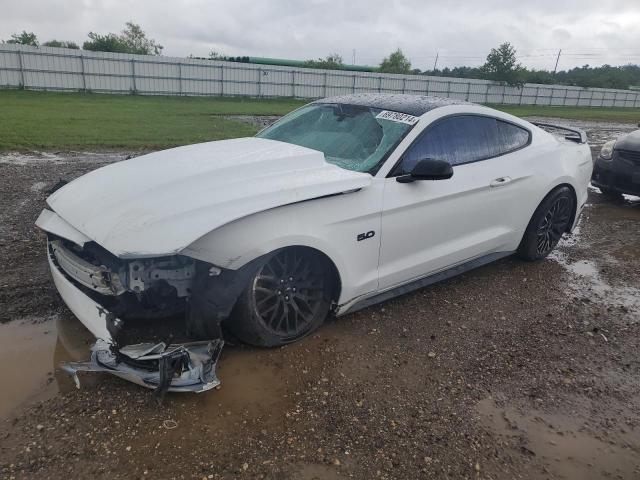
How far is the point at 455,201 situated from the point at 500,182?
0.61 metres

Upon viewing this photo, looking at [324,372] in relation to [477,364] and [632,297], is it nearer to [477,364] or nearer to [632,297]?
[477,364]

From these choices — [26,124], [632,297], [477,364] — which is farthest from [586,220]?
[26,124]

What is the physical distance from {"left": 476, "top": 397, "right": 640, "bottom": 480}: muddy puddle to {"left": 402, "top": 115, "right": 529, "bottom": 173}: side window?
68.6 inches

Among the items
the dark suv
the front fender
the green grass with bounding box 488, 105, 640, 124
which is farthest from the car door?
the green grass with bounding box 488, 105, 640, 124

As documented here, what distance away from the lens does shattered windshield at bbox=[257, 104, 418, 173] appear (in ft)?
11.6

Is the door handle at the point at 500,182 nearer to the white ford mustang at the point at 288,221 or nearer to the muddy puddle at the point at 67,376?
the white ford mustang at the point at 288,221

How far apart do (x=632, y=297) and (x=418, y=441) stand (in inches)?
120

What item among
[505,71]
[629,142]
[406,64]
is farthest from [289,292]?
[406,64]

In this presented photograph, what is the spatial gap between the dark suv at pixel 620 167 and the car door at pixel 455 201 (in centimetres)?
359

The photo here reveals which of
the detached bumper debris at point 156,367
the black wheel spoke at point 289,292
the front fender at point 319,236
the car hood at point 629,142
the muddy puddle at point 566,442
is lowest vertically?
the muddy puddle at point 566,442

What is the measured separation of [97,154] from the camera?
964 centimetres

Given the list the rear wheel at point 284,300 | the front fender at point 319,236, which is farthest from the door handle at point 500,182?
the rear wheel at point 284,300

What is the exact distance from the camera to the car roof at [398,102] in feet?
12.7

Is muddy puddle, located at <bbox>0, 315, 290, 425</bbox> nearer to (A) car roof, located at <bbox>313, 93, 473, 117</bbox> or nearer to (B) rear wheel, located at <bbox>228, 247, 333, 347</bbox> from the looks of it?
(B) rear wheel, located at <bbox>228, 247, 333, 347</bbox>
